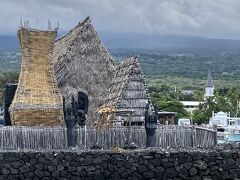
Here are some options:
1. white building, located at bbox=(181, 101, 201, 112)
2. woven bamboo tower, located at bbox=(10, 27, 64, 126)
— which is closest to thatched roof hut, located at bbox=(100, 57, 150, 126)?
woven bamboo tower, located at bbox=(10, 27, 64, 126)

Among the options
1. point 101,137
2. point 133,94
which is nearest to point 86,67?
point 133,94

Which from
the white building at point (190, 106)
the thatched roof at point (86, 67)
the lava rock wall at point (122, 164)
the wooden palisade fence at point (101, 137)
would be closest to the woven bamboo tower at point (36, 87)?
the thatched roof at point (86, 67)

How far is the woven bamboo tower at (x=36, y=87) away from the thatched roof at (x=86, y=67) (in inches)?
72.2

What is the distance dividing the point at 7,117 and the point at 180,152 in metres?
12.2

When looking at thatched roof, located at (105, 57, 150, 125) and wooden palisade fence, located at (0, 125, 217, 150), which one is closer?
wooden palisade fence, located at (0, 125, 217, 150)

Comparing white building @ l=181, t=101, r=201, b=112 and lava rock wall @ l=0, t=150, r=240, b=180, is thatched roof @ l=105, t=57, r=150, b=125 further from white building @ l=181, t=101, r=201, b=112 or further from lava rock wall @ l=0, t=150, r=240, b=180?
white building @ l=181, t=101, r=201, b=112

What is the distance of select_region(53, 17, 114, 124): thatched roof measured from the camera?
35062 millimetres

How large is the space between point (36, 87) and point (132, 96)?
3989 millimetres

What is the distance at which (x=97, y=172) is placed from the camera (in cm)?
2523

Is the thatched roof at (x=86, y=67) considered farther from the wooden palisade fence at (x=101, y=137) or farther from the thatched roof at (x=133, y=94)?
the wooden palisade fence at (x=101, y=137)

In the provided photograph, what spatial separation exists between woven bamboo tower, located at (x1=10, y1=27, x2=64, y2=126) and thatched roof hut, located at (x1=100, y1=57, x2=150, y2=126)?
249 cm

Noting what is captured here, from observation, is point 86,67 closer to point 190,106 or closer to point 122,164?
point 122,164

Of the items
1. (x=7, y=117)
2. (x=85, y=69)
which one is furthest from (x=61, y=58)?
(x=7, y=117)

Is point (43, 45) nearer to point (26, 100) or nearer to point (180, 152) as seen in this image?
point (26, 100)
